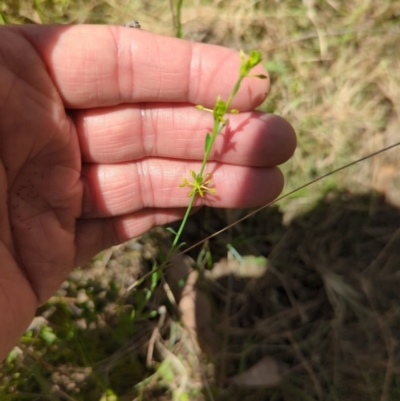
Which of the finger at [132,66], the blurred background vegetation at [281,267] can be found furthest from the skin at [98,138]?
the blurred background vegetation at [281,267]

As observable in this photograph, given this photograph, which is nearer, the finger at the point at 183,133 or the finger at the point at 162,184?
the finger at the point at 183,133

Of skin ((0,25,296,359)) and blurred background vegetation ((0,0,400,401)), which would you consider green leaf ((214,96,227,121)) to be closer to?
skin ((0,25,296,359))

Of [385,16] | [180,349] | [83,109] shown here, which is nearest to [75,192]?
[83,109]

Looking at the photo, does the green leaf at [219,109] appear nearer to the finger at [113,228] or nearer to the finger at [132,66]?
the finger at [132,66]

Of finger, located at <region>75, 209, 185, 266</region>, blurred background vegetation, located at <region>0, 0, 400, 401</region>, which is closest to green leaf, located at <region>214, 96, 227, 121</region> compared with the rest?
finger, located at <region>75, 209, 185, 266</region>

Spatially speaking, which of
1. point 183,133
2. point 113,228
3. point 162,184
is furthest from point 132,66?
point 113,228

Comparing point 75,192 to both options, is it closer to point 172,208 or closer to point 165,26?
point 172,208

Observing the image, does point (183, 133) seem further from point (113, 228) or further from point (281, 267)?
point (281, 267)
